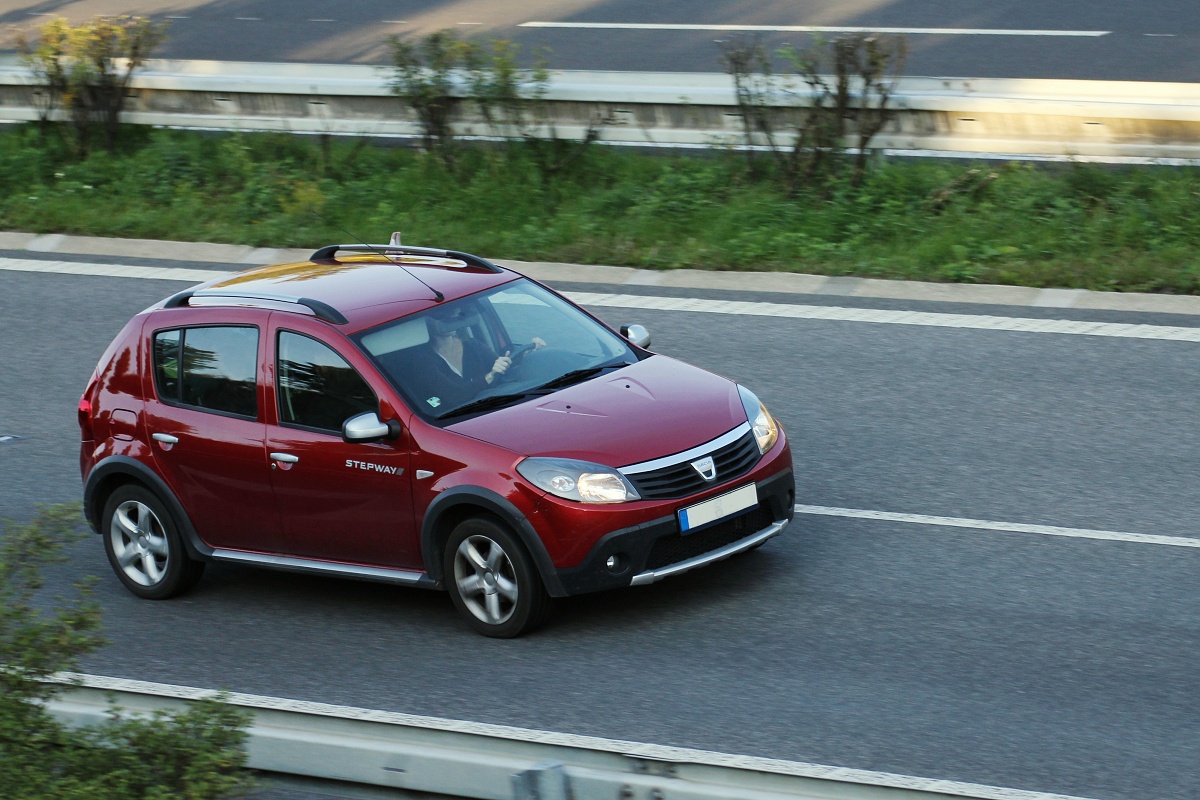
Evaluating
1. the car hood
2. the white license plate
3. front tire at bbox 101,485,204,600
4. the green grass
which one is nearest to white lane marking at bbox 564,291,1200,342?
the green grass

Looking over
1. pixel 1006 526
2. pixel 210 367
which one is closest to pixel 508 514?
pixel 210 367

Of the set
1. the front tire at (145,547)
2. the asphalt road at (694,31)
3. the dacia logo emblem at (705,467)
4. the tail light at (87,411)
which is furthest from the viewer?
the asphalt road at (694,31)

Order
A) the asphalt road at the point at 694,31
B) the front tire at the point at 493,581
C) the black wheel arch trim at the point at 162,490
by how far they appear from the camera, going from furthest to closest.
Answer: the asphalt road at the point at 694,31 → the black wheel arch trim at the point at 162,490 → the front tire at the point at 493,581

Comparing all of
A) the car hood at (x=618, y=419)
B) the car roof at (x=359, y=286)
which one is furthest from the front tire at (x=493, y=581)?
the car roof at (x=359, y=286)

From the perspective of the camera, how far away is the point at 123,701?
640 centimetres

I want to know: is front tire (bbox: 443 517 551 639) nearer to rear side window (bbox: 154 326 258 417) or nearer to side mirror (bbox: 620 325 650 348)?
rear side window (bbox: 154 326 258 417)

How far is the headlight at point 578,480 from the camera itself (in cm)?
732

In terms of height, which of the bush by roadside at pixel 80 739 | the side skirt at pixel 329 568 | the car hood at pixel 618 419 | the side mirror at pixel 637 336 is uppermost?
the side mirror at pixel 637 336

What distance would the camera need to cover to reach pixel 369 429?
7.61 metres

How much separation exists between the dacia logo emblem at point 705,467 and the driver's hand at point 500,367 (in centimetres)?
112

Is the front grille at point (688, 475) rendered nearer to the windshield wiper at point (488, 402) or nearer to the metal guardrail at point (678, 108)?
the windshield wiper at point (488, 402)

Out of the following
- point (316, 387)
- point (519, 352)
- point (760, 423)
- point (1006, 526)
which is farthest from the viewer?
point (1006, 526)

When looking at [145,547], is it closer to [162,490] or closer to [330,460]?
[162,490]

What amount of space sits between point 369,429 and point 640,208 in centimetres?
742
